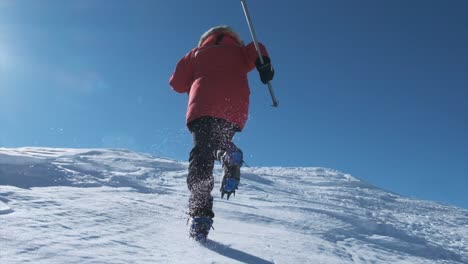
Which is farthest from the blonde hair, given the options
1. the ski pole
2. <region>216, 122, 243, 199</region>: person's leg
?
<region>216, 122, 243, 199</region>: person's leg

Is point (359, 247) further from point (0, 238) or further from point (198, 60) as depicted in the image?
point (0, 238)

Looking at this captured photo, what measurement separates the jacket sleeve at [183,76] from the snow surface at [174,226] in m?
1.22

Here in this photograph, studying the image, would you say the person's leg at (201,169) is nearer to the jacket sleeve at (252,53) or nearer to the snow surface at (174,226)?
the snow surface at (174,226)

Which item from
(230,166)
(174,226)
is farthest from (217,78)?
(174,226)

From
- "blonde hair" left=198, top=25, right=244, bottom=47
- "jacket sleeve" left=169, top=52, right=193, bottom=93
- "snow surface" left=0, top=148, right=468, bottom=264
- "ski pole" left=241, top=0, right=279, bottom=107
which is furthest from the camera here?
"blonde hair" left=198, top=25, right=244, bottom=47

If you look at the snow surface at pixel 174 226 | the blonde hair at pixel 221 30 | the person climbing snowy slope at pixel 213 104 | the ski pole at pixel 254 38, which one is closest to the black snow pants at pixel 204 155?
the person climbing snowy slope at pixel 213 104

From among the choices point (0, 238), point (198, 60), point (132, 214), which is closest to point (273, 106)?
point (198, 60)

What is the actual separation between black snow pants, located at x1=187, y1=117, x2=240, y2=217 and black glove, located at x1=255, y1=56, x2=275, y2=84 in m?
0.61

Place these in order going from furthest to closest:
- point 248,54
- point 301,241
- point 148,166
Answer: point 148,166 → point 248,54 → point 301,241

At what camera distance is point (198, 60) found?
419 cm

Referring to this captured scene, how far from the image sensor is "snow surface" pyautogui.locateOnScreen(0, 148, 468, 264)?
2432 millimetres

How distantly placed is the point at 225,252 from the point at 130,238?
2.02 feet

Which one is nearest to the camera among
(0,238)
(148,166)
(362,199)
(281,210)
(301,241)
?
(0,238)

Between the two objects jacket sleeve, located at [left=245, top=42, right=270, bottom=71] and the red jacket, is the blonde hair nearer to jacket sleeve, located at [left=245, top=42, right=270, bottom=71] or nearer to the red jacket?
the red jacket
